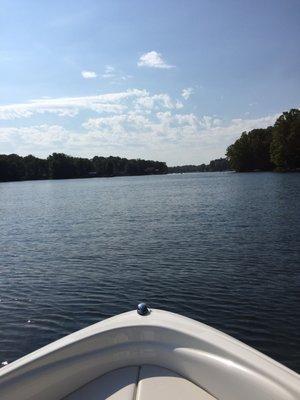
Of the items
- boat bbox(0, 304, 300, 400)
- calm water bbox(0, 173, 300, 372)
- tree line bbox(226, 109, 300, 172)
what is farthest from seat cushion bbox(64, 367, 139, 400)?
tree line bbox(226, 109, 300, 172)

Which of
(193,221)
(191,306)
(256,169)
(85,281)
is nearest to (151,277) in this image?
(85,281)

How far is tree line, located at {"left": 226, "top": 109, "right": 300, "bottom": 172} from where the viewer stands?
104800 millimetres

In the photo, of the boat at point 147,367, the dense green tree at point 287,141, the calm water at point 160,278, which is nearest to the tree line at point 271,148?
the dense green tree at point 287,141

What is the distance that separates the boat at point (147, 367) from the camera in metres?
4.11

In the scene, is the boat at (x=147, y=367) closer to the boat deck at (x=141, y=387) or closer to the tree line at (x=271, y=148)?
the boat deck at (x=141, y=387)

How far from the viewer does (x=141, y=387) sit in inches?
180

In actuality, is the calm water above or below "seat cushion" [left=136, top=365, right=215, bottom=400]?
below

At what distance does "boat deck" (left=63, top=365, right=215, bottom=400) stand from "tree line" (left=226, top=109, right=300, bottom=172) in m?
105

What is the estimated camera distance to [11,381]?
4133 millimetres

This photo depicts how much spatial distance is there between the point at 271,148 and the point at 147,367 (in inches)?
4473

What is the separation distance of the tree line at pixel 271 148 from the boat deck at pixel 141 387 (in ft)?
344

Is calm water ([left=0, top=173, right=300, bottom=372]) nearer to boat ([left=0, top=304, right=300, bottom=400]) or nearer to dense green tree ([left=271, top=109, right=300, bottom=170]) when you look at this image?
boat ([left=0, top=304, right=300, bottom=400])

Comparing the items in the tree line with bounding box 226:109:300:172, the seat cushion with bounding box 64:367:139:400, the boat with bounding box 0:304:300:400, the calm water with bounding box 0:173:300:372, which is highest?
the tree line with bounding box 226:109:300:172

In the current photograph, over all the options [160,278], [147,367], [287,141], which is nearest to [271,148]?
[287,141]
